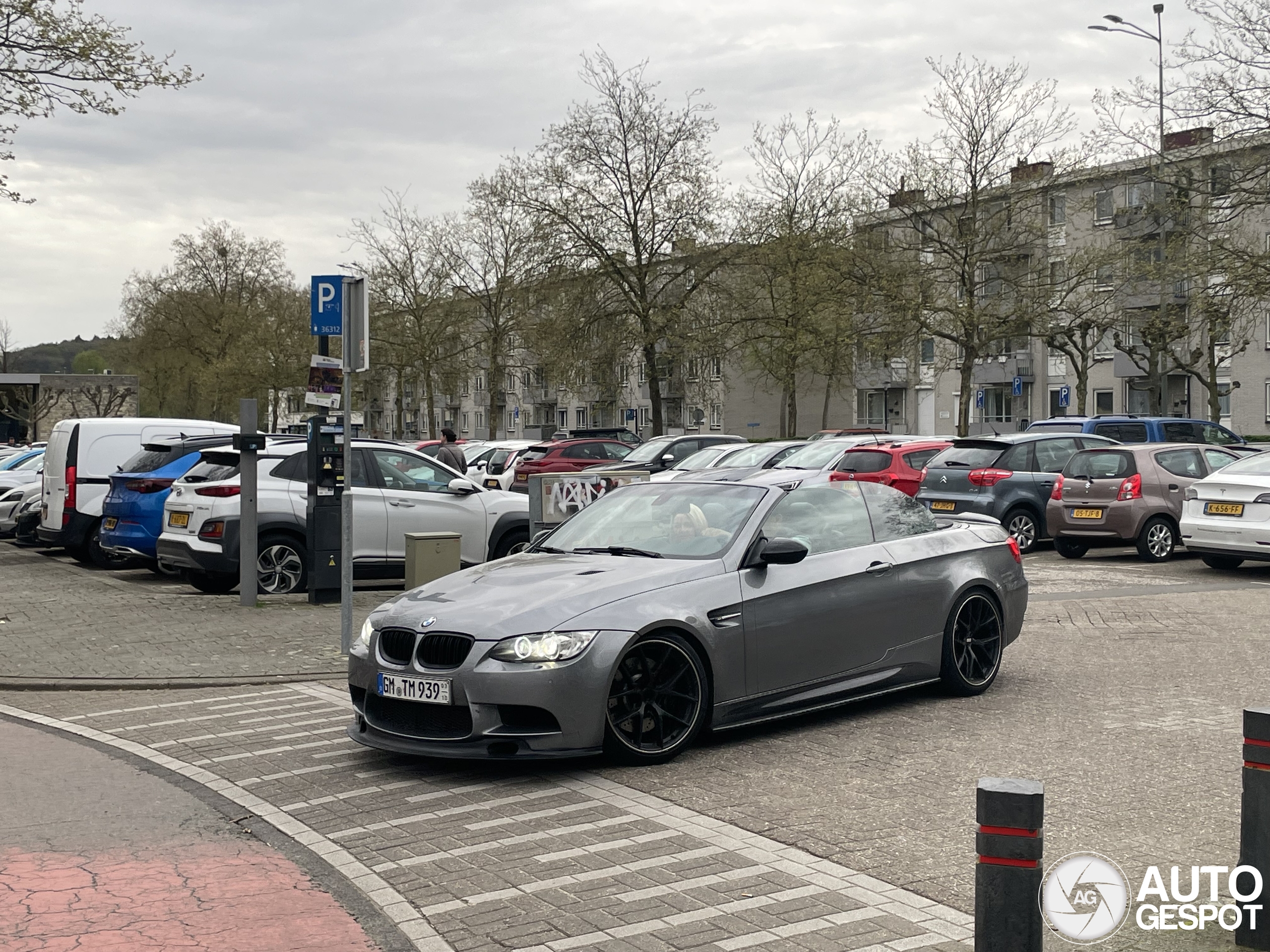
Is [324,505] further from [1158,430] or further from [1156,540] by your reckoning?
[1158,430]

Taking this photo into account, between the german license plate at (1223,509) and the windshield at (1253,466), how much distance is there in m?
0.40

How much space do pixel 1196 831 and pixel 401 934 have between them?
3198 millimetres

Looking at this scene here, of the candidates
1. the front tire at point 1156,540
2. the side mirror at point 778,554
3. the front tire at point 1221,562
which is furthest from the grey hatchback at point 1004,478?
the side mirror at point 778,554

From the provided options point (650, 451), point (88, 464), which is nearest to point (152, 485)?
point (88, 464)

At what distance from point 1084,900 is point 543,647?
9.16ft

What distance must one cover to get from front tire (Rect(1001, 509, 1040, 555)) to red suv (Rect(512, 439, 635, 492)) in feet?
40.5

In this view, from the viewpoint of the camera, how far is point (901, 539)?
8.55 metres

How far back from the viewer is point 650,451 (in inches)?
1103

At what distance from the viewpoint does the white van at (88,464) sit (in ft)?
60.5

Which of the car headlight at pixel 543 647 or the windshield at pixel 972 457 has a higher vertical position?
the windshield at pixel 972 457

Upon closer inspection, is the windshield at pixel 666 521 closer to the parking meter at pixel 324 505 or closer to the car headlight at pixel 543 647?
the car headlight at pixel 543 647

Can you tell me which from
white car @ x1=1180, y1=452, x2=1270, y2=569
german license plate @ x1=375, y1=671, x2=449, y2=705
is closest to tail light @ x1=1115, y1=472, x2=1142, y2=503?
white car @ x1=1180, y1=452, x2=1270, y2=569

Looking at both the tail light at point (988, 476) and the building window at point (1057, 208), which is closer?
the tail light at point (988, 476)

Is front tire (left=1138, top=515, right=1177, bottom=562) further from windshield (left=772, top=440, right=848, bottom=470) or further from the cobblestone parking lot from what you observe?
the cobblestone parking lot
